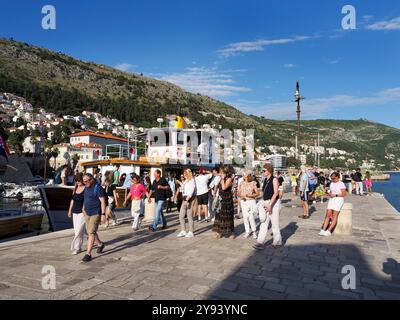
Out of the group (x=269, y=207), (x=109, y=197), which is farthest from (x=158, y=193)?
(x=269, y=207)

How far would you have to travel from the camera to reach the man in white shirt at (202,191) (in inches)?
395

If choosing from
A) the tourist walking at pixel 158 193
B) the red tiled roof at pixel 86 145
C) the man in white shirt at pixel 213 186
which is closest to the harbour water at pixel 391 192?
the man in white shirt at pixel 213 186

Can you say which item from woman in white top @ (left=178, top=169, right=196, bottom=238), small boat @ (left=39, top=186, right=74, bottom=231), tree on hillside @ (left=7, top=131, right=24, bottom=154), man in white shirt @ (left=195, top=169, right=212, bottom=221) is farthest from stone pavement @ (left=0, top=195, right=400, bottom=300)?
tree on hillside @ (left=7, top=131, right=24, bottom=154)

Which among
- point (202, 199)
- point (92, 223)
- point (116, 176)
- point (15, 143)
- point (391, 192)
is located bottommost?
point (391, 192)

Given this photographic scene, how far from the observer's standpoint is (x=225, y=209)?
8062 millimetres

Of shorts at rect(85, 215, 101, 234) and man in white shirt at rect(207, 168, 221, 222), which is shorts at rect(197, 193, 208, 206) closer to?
man in white shirt at rect(207, 168, 221, 222)

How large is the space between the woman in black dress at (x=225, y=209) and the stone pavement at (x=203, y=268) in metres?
0.29

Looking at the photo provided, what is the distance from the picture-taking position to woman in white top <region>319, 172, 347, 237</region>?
8308 mm

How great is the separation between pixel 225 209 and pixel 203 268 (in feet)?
8.75

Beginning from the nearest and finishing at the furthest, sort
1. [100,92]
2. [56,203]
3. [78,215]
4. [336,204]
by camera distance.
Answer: [78,215]
[336,204]
[56,203]
[100,92]

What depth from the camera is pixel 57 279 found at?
492 centimetres

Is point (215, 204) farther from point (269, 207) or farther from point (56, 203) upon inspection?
point (56, 203)
